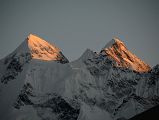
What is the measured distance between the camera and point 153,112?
293ft

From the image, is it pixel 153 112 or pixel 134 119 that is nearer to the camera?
pixel 153 112

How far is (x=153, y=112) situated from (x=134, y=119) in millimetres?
6849

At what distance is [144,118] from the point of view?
89.9 m

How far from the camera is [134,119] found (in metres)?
95.4

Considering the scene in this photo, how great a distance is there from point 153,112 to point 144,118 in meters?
2.00

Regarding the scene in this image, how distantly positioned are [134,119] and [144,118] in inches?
222
